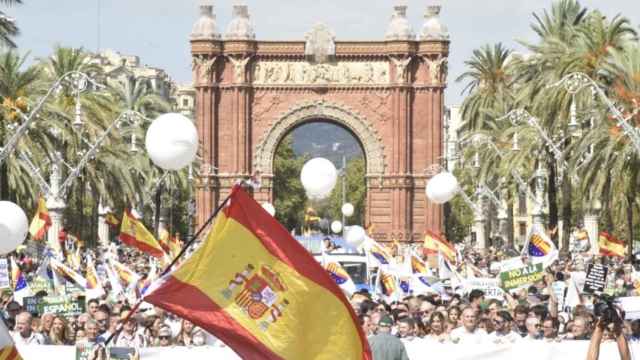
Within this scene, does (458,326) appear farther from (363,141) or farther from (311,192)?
(363,141)

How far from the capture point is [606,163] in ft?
126

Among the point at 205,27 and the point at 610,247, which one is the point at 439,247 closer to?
the point at 610,247

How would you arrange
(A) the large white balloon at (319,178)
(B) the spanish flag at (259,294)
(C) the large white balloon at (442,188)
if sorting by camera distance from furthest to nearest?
(C) the large white balloon at (442,188) → (A) the large white balloon at (319,178) → (B) the spanish flag at (259,294)

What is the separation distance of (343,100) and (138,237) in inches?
1699

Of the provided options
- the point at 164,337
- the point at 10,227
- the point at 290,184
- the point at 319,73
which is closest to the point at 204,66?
the point at 319,73

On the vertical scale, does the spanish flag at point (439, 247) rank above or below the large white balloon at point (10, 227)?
below

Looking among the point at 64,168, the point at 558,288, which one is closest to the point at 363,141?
the point at 64,168

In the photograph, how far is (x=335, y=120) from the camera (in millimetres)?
66438

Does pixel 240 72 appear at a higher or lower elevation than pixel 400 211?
higher

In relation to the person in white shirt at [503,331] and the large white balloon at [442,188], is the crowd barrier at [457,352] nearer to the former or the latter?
the person in white shirt at [503,331]

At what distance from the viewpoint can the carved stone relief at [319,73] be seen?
6656 centimetres

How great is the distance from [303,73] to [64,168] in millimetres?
19313

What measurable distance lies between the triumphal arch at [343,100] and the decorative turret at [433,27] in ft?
0.14

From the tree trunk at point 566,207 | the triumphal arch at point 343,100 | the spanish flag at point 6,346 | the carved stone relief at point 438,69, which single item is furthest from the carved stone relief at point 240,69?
the spanish flag at point 6,346
